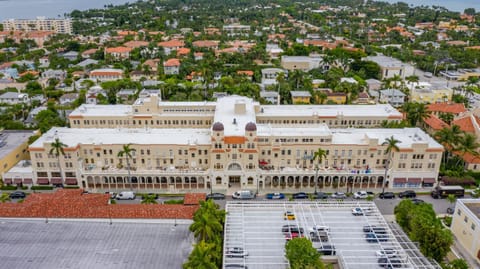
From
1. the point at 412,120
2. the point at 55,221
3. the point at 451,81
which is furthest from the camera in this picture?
the point at 451,81

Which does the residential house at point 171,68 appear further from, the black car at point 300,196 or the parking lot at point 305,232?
the parking lot at point 305,232

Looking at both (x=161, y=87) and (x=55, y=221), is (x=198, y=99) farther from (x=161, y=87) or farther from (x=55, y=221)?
(x=55, y=221)

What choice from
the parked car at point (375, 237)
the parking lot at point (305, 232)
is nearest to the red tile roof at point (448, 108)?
the parking lot at point (305, 232)

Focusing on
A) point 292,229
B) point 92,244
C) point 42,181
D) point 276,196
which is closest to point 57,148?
point 42,181

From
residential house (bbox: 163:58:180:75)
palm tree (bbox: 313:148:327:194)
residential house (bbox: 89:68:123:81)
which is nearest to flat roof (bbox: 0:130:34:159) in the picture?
residential house (bbox: 89:68:123:81)

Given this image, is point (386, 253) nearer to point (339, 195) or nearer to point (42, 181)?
point (339, 195)

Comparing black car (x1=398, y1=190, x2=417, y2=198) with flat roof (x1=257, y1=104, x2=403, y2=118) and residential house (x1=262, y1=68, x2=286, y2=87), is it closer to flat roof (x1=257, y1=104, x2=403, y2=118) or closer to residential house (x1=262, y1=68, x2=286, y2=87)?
flat roof (x1=257, y1=104, x2=403, y2=118)

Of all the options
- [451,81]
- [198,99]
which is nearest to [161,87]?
[198,99]
